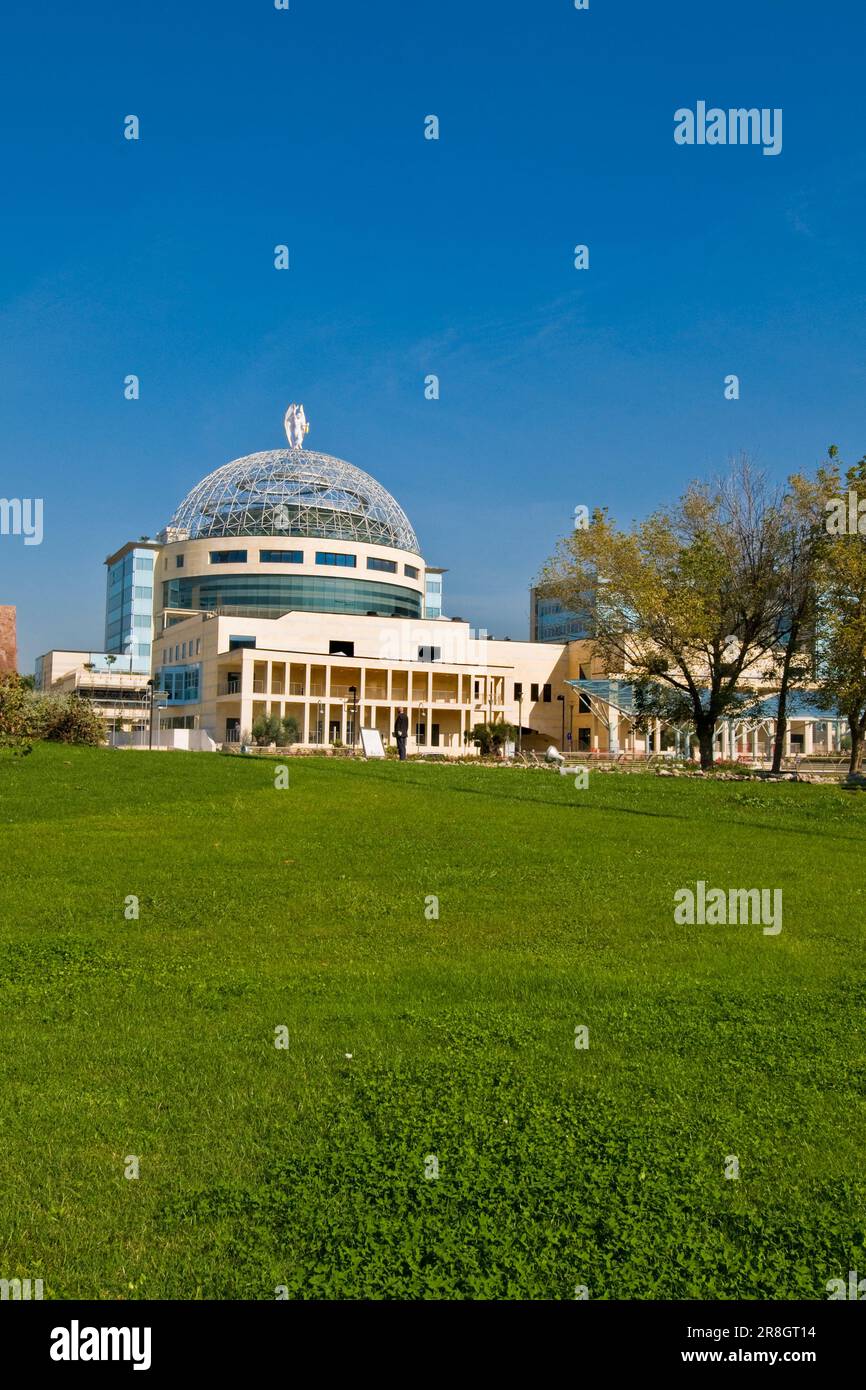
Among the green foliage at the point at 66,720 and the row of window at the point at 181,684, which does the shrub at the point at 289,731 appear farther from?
the green foliage at the point at 66,720

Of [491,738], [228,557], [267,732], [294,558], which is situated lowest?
[491,738]

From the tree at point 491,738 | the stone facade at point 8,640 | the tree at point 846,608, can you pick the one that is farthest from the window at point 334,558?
the stone facade at point 8,640

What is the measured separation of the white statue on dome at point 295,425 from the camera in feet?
321

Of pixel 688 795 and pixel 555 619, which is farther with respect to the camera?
pixel 555 619

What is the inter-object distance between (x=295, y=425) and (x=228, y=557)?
15.4 metres

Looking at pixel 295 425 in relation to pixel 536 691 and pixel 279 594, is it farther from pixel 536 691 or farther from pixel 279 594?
pixel 536 691

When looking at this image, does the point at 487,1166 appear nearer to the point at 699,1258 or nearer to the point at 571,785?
the point at 699,1258

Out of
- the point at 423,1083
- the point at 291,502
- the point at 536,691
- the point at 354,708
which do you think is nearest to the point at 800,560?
the point at 423,1083

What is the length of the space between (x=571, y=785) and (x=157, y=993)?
18491mm

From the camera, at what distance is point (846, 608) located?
35.7 m

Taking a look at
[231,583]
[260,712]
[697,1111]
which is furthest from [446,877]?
[231,583]

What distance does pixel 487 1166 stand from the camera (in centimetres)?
489

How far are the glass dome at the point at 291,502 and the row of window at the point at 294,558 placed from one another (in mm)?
1611

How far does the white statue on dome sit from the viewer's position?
97812mm
